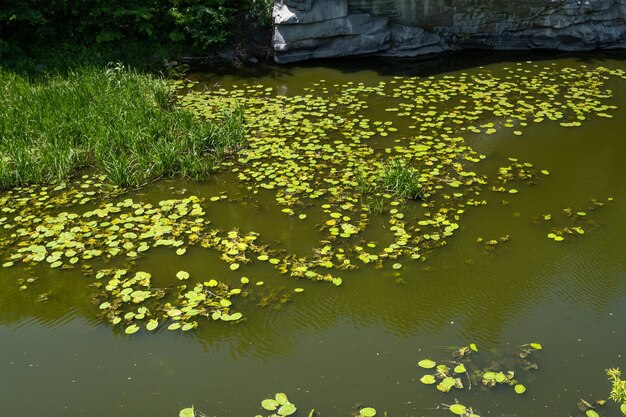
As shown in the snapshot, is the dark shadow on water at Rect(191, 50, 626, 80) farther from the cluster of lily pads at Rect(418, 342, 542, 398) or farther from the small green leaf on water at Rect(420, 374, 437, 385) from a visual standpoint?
the small green leaf on water at Rect(420, 374, 437, 385)

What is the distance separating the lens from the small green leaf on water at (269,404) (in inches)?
131

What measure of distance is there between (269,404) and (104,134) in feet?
12.9

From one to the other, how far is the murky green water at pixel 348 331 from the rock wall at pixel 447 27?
4.84 meters

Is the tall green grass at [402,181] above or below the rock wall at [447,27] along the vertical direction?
below

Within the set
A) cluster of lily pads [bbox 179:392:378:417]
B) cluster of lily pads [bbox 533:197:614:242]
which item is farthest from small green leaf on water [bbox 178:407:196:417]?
cluster of lily pads [bbox 533:197:614:242]

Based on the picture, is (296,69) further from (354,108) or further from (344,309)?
(344,309)

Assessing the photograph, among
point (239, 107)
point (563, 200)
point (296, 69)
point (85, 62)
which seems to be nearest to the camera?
point (563, 200)

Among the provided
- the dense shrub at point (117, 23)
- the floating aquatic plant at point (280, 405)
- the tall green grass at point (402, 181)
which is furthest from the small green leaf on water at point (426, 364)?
the dense shrub at point (117, 23)

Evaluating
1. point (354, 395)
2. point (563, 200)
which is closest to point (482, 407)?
point (354, 395)

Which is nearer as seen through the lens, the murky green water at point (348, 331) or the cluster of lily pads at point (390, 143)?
the murky green water at point (348, 331)

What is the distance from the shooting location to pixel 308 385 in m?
3.50

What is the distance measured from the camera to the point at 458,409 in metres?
3.27

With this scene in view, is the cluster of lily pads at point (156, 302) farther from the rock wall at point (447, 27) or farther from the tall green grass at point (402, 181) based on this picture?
the rock wall at point (447, 27)

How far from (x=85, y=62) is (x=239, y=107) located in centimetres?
266
